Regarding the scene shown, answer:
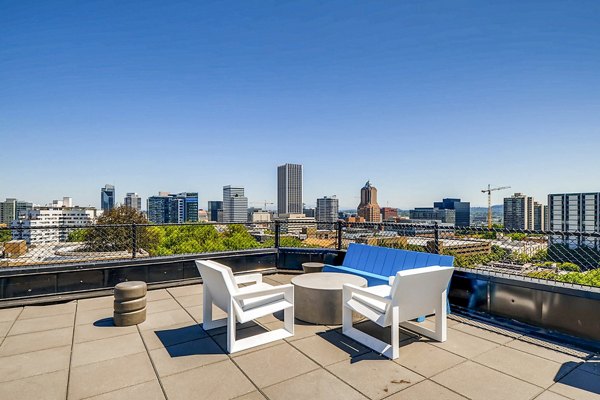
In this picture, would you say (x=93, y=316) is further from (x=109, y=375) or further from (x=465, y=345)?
(x=465, y=345)

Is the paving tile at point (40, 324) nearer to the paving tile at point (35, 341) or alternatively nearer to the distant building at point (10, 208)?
the paving tile at point (35, 341)


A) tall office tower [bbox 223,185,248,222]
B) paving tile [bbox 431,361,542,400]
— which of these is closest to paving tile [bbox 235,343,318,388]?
paving tile [bbox 431,361,542,400]

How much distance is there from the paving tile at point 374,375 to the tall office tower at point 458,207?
127369 millimetres

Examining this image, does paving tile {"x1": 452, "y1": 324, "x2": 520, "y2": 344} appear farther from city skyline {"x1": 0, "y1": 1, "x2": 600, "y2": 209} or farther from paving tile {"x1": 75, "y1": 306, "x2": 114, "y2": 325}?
city skyline {"x1": 0, "y1": 1, "x2": 600, "y2": 209}

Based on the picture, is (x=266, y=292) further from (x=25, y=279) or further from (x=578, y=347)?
(x=25, y=279)

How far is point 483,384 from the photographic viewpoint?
105 inches

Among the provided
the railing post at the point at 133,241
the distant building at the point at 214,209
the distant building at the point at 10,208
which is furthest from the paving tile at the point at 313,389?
the distant building at the point at 214,209

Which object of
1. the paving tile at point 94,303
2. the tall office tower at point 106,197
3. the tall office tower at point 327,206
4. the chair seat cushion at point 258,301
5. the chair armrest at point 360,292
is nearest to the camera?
the chair armrest at point 360,292

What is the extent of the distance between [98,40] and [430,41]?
1318cm

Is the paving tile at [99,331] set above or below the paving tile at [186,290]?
above

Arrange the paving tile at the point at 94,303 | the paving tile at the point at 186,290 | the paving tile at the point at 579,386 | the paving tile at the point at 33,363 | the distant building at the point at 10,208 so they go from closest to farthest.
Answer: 1. the paving tile at the point at 579,386
2. the paving tile at the point at 33,363
3. the paving tile at the point at 94,303
4. the paving tile at the point at 186,290
5. the distant building at the point at 10,208

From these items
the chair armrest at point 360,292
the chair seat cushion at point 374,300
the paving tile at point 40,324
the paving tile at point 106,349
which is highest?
the chair armrest at point 360,292

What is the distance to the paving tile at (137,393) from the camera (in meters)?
2.45

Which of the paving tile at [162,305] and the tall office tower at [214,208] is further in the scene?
the tall office tower at [214,208]
